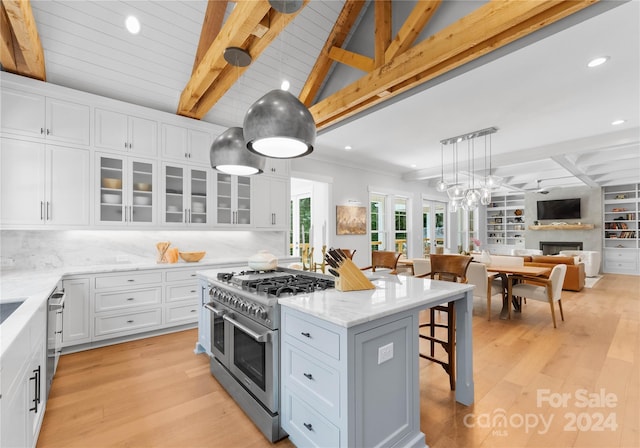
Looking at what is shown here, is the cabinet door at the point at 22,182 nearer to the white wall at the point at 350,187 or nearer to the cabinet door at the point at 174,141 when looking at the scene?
the cabinet door at the point at 174,141

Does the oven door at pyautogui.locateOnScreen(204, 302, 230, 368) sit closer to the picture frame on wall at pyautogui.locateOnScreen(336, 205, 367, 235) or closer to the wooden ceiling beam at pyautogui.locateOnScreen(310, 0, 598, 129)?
the wooden ceiling beam at pyautogui.locateOnScreen(310, 0, 598, 129)

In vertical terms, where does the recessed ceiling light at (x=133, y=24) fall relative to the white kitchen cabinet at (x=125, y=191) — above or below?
above

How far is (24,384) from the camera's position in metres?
1.46

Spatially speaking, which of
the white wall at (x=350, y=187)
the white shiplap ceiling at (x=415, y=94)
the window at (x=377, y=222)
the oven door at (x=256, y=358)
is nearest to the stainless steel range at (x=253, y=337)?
the oven door at (x=256, y=358)

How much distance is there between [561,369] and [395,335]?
7.38 ft

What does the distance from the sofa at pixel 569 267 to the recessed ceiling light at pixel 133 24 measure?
24.1 feet

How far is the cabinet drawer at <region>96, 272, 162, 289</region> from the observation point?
328 cm

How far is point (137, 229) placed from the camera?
12.1 ft

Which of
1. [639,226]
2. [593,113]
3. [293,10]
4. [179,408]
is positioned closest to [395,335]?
[179,408]

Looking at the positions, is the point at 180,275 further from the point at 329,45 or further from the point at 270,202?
the point at 329,45

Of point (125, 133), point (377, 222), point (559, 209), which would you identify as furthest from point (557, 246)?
point (125, 133)

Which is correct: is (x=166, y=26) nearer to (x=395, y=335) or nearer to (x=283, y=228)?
(x=283, y=228)

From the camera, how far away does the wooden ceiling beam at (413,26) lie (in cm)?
275

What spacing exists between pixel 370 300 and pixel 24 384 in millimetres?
1782
